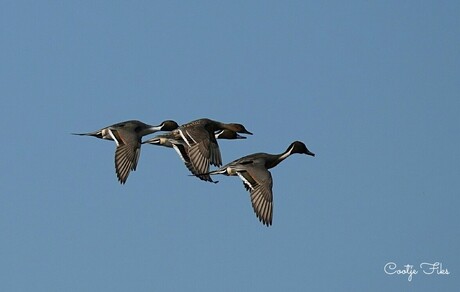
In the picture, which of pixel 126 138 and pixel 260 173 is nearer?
pixel 260 173

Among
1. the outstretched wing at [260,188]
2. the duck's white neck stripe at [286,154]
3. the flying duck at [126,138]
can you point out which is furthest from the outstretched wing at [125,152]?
the duck's white neck stripe at [286,154]

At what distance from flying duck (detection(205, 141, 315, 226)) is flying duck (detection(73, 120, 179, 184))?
2.17 meters

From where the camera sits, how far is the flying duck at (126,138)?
109 feet

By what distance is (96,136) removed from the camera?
115ft

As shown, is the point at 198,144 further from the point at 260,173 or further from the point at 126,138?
the point at 260,173

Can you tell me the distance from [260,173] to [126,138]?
4.10 meters

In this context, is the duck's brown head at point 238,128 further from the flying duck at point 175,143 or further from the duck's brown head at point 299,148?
the duck's brown head at point 299,148

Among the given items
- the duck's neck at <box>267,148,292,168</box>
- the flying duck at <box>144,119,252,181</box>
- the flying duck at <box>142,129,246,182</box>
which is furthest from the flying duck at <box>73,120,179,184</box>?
the duck's neck at <box>267,148,292,168</box>

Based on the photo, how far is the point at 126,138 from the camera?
34094 mm

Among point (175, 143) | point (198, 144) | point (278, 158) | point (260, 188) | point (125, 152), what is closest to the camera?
point (260, 188)

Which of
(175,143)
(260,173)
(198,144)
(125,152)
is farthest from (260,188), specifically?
(175,143)

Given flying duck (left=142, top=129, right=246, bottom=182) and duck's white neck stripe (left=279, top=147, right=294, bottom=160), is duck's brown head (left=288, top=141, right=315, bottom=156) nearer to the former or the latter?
duck's white neck stripe (left=279, top=147, right=294, bottom=160)

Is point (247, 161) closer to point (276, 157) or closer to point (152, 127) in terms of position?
point (276, 157)

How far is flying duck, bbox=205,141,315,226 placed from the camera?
99.7ft
